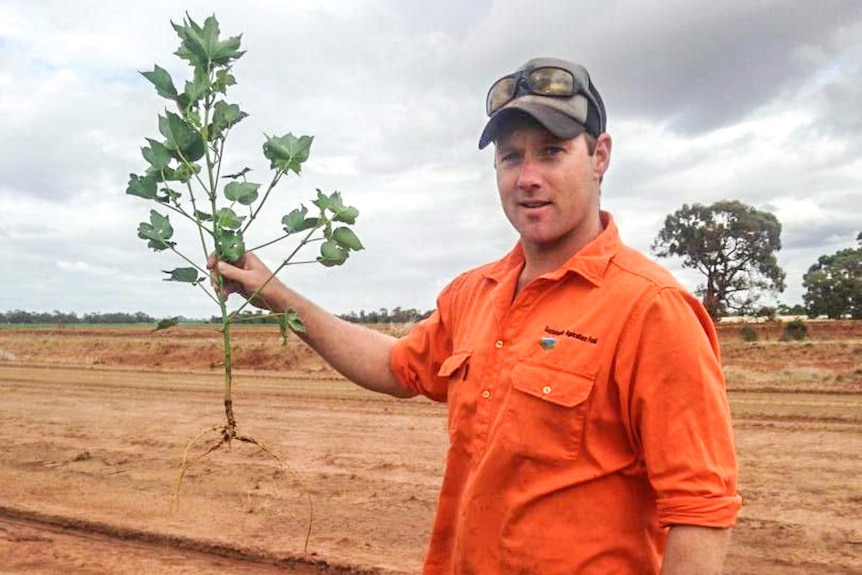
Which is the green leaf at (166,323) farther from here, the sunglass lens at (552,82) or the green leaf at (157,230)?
the sunglass lens at (552,82)

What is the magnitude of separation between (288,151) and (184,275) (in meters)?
0.60

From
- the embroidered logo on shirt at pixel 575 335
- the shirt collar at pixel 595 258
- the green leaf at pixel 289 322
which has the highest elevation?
the shirt collar at pixel 595 258

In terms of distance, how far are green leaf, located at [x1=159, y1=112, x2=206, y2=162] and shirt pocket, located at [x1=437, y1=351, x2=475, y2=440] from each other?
134 centimetres

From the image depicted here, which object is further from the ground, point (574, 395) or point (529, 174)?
point (529, 174)

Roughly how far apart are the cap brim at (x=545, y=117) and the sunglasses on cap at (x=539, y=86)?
6cm

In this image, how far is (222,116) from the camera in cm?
317

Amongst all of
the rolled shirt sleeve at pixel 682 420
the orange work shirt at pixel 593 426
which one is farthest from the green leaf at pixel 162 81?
the rolled shirt sleeve at pixel 682 420

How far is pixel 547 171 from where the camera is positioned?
7.52 ft

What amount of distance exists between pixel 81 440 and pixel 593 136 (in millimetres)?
10766

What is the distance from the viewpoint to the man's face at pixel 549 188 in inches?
90.3

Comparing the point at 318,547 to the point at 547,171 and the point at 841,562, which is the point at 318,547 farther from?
the point at 547,171

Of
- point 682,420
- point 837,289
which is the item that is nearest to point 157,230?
point 682,420

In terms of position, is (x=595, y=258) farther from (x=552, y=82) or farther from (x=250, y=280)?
(x=250, y=280)

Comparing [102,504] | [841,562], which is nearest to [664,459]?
[841,562]
